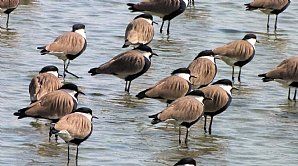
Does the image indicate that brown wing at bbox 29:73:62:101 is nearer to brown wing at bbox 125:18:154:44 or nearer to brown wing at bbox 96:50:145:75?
brown wing at bbox 96:50:145:75

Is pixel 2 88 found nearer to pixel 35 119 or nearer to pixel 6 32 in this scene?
pixel 35 119

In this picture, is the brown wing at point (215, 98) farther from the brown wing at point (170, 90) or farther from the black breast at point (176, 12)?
the black breast at point (176, 12)

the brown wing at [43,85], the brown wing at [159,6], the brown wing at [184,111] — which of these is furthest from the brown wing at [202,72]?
the brown wing at [159,6]

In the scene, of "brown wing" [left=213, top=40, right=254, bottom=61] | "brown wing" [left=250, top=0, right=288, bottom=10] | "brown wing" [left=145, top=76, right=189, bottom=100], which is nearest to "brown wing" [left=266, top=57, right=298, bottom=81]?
"brown wing" [left=213, top=40, right=254, bottom=61]

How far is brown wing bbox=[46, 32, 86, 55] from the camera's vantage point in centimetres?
1595

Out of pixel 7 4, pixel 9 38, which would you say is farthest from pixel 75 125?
pixel 7 4

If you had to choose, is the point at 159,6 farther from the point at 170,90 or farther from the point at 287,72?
the point at 170,90

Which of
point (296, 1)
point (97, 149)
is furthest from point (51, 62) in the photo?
point (296, 1)

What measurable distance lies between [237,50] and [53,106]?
4.68 metres

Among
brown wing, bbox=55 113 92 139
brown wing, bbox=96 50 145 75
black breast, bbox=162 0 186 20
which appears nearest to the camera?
brown wing, bbox=55 113 92 139

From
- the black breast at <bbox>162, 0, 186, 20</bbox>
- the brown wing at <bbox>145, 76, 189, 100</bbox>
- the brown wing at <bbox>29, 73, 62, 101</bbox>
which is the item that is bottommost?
the black breast at <bbox>162, 0, 186, 20</bbox>

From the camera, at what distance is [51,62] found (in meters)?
17.0

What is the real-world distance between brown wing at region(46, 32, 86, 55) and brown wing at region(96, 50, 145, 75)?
806mm

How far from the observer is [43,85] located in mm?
13531
